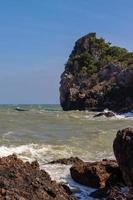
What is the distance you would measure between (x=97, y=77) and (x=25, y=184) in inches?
2392

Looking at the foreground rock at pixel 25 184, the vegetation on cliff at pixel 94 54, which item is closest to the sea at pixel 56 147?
the foreground rock at pixel 25 184

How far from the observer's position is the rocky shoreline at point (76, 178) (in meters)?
8.90

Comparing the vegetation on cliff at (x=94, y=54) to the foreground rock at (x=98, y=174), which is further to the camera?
the vegetation on cliff at (x=94, y=54)

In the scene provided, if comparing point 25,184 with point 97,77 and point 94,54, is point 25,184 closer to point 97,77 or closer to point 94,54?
point 97,77

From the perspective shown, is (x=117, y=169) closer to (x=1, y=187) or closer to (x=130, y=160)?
(x=130, y=160)

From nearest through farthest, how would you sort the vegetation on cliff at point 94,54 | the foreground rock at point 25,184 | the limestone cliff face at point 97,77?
the foreground rock at point 25,184 < the limestone cliff face at point 97,77 < the vegetation on cliff at point 94,54

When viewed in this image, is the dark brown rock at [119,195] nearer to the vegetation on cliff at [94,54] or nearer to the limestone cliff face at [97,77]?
the limestone cliff face at [97,77]

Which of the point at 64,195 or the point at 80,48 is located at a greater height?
the point at 80,48

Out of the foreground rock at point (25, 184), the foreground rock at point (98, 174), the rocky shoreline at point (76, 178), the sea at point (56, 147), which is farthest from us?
the sea at point (56, 147)

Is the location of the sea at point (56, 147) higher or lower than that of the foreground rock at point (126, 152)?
lower

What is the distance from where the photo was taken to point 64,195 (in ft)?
31.1

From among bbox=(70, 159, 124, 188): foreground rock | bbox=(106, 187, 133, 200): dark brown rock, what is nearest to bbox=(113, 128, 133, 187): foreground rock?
bbox=(70, 159, 124, 188): foreground rock

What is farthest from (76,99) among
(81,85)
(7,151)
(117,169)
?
(117,169)

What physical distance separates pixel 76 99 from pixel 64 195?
182ft
